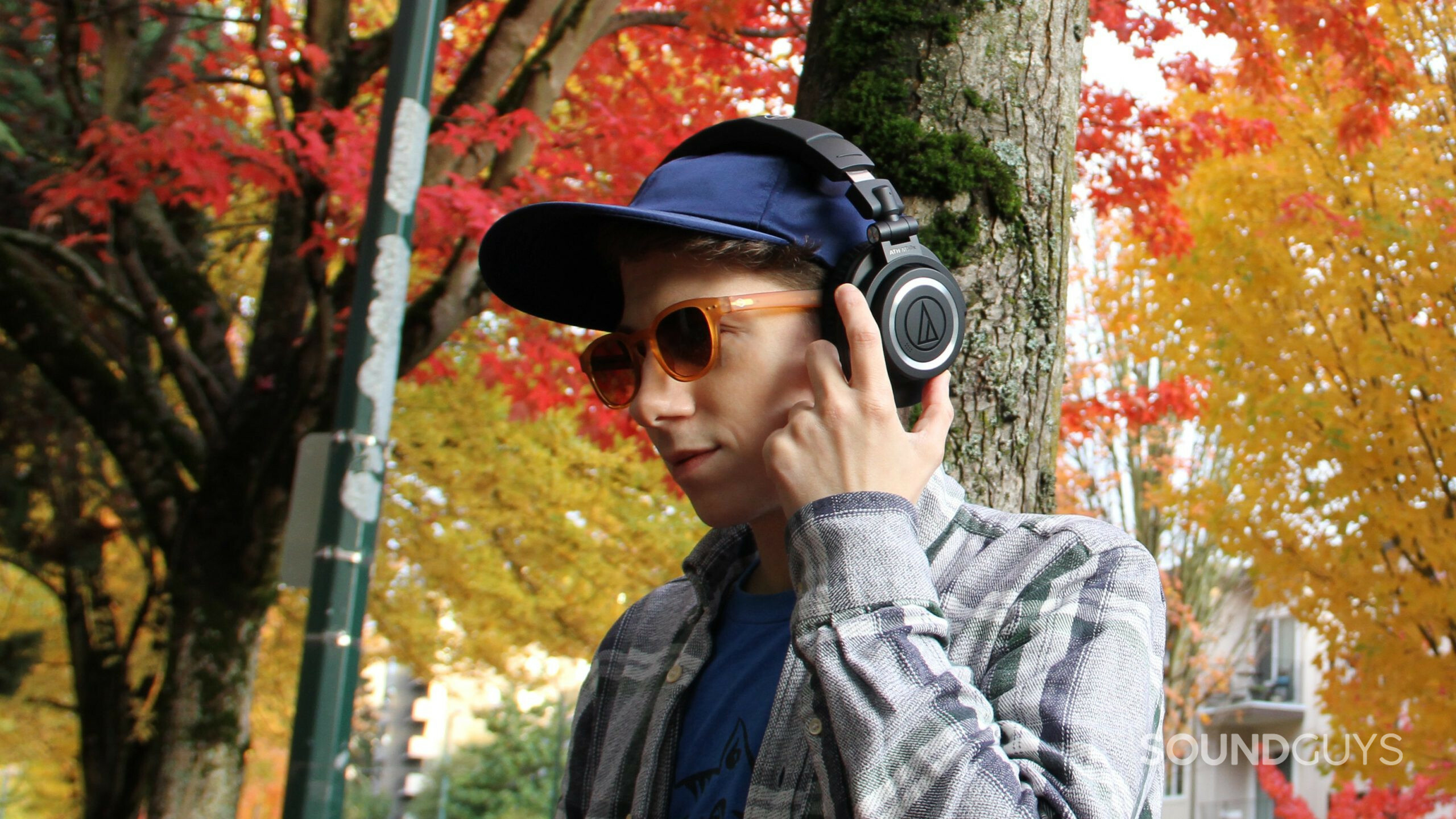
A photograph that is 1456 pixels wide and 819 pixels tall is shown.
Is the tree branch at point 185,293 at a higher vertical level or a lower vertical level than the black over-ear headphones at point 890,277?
higher

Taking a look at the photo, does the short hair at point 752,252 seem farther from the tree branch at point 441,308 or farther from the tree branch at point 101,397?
the tree branch at point 101,397

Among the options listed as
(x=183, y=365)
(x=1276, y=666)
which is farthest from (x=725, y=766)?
(x=1276, y=666)

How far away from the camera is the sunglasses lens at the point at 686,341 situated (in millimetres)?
1475

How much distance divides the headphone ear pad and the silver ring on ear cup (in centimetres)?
5

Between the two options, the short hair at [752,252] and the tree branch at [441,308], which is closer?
the short hair at [752,252]

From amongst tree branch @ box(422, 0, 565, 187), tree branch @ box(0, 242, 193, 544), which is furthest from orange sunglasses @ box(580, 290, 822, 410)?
tree branch @ box(0, 242, 193, 544)

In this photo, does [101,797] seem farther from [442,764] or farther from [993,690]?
[993,690]

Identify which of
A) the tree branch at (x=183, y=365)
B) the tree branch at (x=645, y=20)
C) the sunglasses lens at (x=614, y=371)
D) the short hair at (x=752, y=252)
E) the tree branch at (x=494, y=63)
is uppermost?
the tree branch at (x=645, y=20)

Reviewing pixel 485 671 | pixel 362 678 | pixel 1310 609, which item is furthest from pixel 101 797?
pixel 1310 609

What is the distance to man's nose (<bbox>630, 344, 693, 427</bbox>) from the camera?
1.50 metres

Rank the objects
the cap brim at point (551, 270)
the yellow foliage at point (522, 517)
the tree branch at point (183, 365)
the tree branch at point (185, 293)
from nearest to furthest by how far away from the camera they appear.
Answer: the cap brim at point (551, 270), the tree branch at point (183, 365), the tree branch at point (185, 293), the yellow foliage at point (522, 517)

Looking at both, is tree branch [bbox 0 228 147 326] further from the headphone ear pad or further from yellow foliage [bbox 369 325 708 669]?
the headphone ear pad

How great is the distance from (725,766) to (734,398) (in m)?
0.47

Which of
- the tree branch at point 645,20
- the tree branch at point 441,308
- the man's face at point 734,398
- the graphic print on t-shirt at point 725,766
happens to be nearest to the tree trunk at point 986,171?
the man's face at point 734,398
